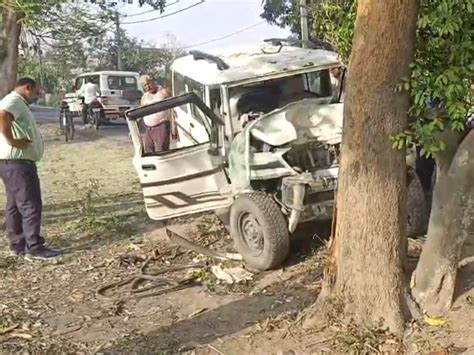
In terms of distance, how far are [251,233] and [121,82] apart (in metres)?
20.2

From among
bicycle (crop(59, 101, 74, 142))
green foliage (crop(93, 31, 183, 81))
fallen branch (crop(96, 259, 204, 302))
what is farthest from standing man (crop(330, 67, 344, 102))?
green foliage (crop(93, 31, 183, 81))

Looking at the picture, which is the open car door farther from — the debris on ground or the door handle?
the debris on ground

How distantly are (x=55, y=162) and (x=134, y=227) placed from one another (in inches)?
294

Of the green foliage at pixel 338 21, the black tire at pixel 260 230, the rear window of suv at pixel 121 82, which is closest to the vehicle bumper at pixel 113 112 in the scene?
the rear window of suv at pixel 121 82

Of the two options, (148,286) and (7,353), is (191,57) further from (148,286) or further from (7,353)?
(7,353)

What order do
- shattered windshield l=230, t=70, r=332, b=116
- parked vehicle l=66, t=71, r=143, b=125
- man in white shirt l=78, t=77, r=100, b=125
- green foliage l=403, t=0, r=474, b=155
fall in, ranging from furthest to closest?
1. parked vehicle l=66, t=71, r=143, b=125
2. man in white shirt l=78, t=77, r=100, b=125
3. shattered windshield l=230, t=70, r=332, b=116
4. green foliage l=403, t=0, r=474, b=155

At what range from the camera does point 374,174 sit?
4277 millimetres

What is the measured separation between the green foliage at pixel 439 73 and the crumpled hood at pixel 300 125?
86.5 inches

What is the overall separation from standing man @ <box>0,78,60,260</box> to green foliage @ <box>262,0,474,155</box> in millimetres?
3915

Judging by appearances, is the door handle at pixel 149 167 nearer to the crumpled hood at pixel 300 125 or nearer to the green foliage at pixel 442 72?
the crumpled hood at pixel 300 125

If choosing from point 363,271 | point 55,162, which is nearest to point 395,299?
point 363,271

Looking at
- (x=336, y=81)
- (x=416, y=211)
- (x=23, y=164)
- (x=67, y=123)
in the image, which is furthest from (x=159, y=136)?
(x=67, y=123)

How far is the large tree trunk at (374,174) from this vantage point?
4164 mm

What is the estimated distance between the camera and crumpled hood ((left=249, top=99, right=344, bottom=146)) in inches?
255
